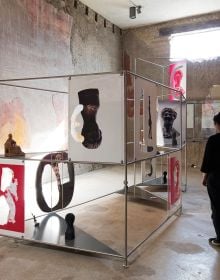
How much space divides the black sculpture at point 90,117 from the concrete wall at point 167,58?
6.38 meters

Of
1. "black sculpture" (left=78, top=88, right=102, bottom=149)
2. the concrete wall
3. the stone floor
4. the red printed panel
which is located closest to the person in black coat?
the stone floor

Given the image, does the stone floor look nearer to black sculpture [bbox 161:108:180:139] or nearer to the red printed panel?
the red printed panel

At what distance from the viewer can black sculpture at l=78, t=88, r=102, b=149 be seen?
273 cm

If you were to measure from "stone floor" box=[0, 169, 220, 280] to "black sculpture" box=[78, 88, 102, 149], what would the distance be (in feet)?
3.16

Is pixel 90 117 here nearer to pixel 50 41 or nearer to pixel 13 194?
pixel 13 194

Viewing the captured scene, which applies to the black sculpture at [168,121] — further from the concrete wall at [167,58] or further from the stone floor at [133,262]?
the concrete wall at [167,58]

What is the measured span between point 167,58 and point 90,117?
20.7 ft

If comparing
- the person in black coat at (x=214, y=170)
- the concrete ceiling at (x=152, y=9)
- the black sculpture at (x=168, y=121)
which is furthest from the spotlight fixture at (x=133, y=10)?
the person in black coat at (x=214, y=170)

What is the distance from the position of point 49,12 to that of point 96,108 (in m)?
4.47

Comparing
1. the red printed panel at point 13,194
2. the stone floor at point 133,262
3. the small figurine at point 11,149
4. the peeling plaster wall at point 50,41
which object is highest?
the peeling plaster wall at point 50,41

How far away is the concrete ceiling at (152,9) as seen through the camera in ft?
25.3

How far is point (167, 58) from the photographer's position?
855cm

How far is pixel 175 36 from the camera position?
909 cm

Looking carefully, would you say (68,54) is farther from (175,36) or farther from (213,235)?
(213,235)
